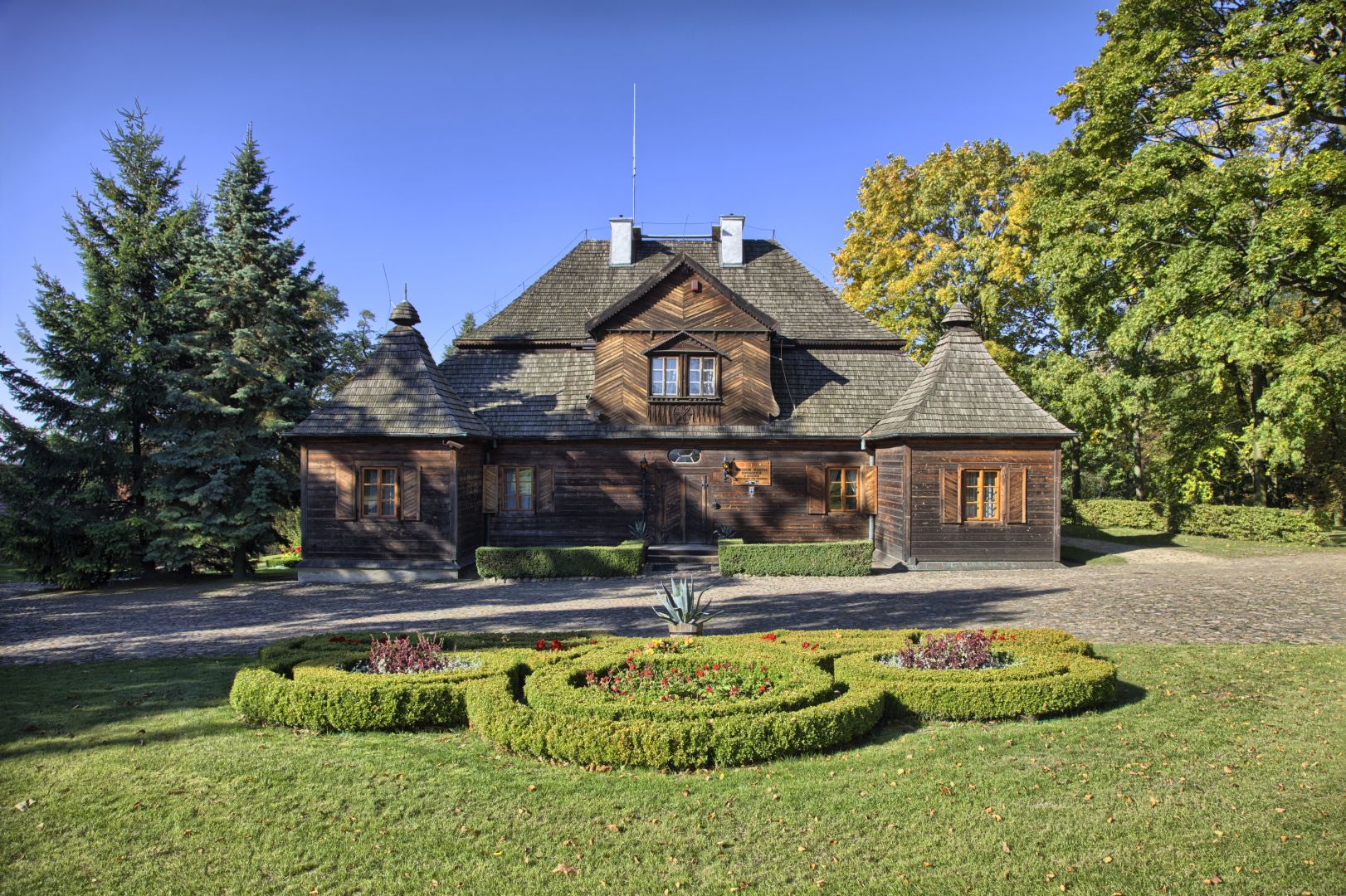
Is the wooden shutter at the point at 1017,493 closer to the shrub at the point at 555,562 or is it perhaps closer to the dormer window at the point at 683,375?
the dormer window at the point at 683,375

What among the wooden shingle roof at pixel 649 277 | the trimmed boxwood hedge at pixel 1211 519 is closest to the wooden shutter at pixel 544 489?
the wooden shingle roof at pixel 649 277

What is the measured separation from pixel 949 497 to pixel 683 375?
7.98 metres

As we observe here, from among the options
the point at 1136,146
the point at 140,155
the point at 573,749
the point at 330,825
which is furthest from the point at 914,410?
the point at 140,155

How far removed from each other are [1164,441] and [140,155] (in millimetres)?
35517

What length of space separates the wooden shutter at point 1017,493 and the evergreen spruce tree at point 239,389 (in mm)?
19118

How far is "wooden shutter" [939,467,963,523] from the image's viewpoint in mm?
18844

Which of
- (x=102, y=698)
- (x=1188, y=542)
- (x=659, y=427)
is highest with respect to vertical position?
(x=659, y=427)

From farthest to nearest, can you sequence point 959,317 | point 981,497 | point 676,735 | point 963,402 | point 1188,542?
1. point 1188,542
2. point 959,317
3. point 963,402
4. point 981,497
5. point 676,735

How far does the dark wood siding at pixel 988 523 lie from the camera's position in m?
18.8

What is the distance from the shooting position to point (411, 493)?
18828 mm

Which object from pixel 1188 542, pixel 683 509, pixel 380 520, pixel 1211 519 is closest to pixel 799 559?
pixel 683 509

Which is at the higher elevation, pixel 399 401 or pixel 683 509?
pixel 399 401

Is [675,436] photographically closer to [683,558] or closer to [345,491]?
[683,558]

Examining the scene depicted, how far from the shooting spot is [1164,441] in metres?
28.2
